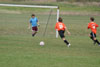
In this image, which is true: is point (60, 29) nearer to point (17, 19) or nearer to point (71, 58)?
point (71, 58)

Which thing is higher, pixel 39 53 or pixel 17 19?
pixel 39 53

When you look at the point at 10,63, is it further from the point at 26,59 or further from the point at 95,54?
the point at 95,54

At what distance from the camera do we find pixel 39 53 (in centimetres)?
1505

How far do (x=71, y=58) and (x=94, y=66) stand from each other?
181 cm

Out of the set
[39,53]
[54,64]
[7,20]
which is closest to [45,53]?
[39,53]

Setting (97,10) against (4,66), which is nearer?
(4,66)

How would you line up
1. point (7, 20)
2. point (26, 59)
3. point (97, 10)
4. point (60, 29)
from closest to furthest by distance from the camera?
point (26, 59) → point (60, 29) → point (7, 20) → point (97, 10)

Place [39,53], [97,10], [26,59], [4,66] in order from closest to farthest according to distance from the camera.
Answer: [4,66], [26,59], [39,53], [97,10]

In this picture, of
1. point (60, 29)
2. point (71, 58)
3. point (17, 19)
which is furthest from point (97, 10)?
point (71, 58)

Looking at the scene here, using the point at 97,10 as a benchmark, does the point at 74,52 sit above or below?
above

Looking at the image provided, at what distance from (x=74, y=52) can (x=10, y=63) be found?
14.6 feet

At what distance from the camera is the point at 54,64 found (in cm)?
1223

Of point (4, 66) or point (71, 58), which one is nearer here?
point (4, 66)

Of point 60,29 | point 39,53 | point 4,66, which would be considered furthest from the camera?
point 60,29
